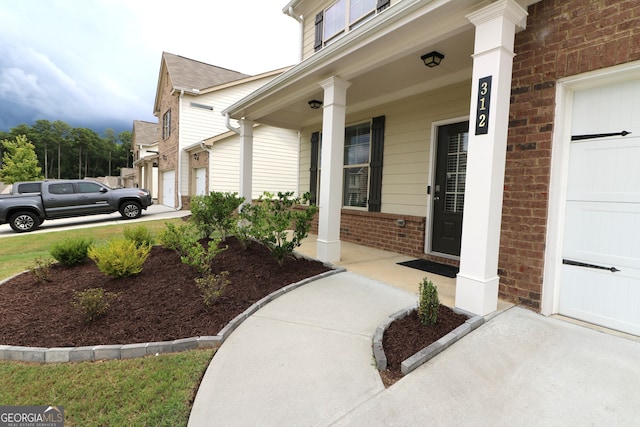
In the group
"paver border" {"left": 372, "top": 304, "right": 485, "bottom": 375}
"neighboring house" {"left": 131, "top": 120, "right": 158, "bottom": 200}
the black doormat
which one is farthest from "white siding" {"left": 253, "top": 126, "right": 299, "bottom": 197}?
"neighboring house" {"left": 131, "top": 120, "right": 158, "bottom": 200}

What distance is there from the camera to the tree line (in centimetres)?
4906

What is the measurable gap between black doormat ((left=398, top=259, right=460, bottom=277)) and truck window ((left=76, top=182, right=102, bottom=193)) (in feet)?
35.2

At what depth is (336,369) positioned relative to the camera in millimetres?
2090

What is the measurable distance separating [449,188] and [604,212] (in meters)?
2.24

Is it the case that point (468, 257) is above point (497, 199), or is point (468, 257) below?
below

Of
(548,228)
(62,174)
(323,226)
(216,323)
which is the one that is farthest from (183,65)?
(62,174)

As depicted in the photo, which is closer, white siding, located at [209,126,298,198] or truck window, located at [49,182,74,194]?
truck window, located at [49,182,74,194]

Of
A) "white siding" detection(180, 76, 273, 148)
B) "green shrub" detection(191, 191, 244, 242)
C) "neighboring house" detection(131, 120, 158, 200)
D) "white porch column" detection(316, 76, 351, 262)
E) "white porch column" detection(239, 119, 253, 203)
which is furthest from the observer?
"neighboring house" detection(131, 120, 158, 200)

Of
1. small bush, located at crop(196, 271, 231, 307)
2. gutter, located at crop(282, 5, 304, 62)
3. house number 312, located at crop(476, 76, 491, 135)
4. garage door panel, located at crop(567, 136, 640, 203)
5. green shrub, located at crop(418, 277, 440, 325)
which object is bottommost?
small bush, located at crop(196, 271, 231, 307)

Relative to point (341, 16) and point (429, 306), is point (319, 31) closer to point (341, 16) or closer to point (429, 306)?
point (341, 16)

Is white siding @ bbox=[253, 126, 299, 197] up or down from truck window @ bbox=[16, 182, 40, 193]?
up

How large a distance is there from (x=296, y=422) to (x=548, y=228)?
2.66 m

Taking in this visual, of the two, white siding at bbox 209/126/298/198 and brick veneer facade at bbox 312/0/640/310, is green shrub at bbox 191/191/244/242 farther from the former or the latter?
white siding at bbox 209/126/298/198

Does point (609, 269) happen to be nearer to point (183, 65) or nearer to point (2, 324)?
point (2, 324)
